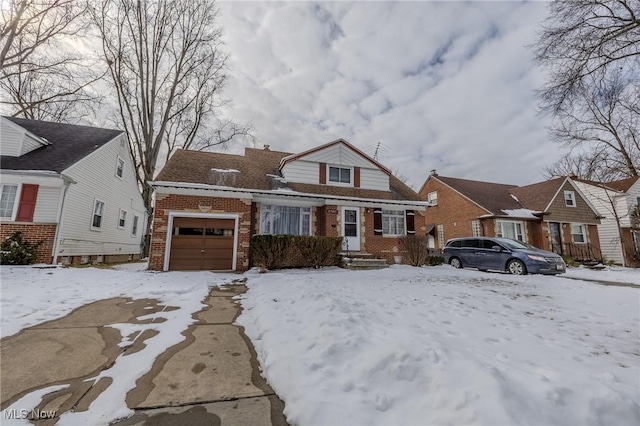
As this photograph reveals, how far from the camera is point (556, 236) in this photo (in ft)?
63.8

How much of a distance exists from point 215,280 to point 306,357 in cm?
610

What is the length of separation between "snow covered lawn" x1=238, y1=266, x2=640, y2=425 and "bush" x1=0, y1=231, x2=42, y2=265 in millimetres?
10074

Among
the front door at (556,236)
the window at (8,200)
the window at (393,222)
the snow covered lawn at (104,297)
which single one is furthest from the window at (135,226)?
the front door at (556,236)

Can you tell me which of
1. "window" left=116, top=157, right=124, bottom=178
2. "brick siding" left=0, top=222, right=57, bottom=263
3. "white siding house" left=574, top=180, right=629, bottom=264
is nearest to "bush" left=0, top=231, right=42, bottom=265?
"brick siding" left=0, top=222, right=57, bottom=263

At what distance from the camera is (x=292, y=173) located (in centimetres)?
1378

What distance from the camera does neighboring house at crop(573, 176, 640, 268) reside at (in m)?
20.5

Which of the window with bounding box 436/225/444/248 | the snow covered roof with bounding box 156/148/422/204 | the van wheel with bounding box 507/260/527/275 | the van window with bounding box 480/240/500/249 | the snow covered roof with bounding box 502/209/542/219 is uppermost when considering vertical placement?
the snow covered roof with bounding box 156/148/422/204

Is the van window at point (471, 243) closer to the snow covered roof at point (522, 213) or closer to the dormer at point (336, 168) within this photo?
the dormer at point (336, 168)

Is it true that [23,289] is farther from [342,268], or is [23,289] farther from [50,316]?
[342,268]

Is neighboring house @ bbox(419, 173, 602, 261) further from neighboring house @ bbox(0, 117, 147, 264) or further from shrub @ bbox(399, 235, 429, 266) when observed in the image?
neighboring house @ bbox(0, 117, 147, 264)

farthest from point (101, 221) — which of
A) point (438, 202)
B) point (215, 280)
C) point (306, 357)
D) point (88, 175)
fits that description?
point (438, 202)

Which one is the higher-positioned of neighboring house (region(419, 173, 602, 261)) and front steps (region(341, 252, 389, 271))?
neighboring house (region(419, 173, 602, 261))

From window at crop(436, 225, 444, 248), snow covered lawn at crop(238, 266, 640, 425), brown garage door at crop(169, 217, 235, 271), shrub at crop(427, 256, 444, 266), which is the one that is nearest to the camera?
snow covered lawn at crop(238, 266, 640, 425)

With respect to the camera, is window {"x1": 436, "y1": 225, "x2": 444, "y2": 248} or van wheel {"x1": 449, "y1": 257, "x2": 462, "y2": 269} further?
window {"x1": 436, "y1": 225, "x2": 444, "y2": 248}
